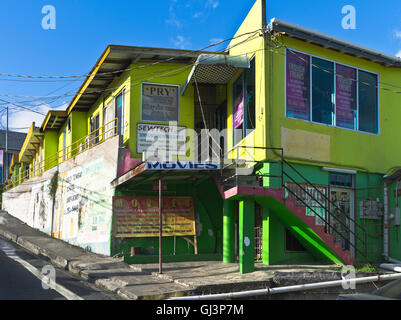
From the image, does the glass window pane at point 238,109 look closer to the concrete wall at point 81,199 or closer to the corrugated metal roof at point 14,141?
the concrete wall at point 81,199

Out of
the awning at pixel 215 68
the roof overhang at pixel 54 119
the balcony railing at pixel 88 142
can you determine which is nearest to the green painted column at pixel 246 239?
the awning at pixel 215 68

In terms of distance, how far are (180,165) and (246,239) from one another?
2544 millimetres

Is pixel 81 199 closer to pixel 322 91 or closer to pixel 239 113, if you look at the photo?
pixel 239 113

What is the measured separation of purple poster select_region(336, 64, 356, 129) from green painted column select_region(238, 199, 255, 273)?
15.8 ft

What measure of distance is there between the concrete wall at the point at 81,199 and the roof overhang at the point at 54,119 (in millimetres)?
3067

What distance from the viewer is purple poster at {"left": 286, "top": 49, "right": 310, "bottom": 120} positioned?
14258 millimetres

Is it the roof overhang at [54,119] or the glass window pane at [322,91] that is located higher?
the roof overhang at [54,119]

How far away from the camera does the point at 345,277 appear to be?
11797 millimetres

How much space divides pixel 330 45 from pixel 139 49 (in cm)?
617

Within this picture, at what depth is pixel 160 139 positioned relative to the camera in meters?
16.4

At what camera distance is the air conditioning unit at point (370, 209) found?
15.0 m
